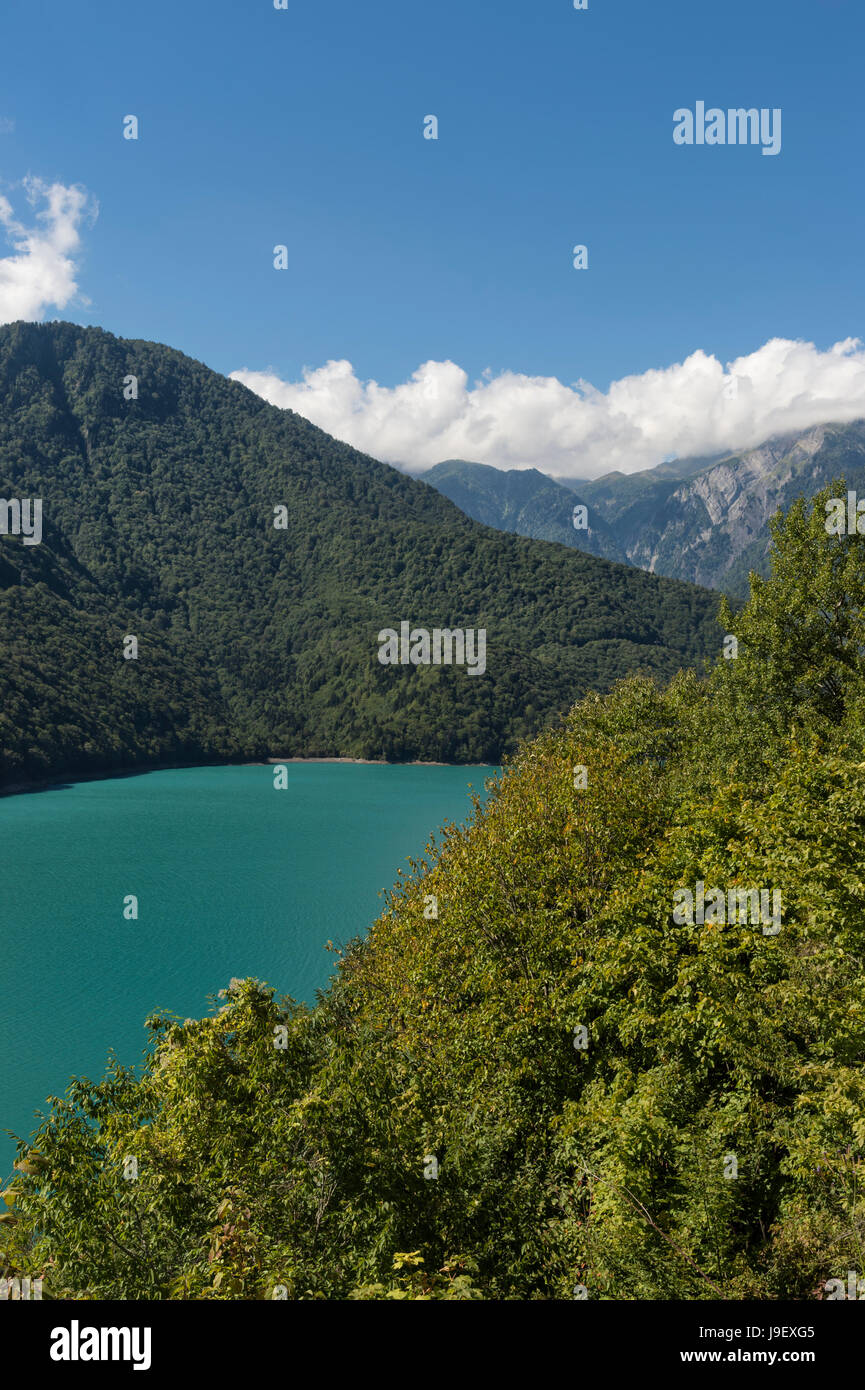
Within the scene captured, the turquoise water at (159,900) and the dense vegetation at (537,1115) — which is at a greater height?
the dense vegetation at (537,1115)

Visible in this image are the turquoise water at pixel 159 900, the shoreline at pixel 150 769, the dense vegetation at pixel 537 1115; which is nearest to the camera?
the dense vegetation at pixel 537 1115

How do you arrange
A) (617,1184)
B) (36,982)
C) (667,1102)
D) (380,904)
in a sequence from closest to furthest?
1. (617,1184)
2. (667,1102)
3. (36,982)
4. (380,904)

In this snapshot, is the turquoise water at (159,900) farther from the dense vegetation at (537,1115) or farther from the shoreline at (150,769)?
the dense vegetation at (537,1115)

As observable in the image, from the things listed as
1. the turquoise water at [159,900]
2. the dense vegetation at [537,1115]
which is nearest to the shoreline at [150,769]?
the turquoise water at [159,900]

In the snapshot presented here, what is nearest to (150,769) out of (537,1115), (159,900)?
(159,900)
